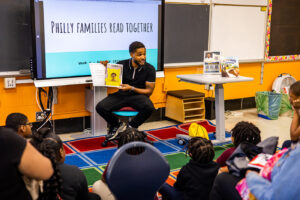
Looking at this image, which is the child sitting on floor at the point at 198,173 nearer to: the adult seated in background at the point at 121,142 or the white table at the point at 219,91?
the adult seated in background at the point at 121,142

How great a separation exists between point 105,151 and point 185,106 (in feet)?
5.59

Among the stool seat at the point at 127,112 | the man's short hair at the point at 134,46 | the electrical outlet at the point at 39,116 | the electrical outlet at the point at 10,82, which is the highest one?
the man's short hair at the point at 134,46

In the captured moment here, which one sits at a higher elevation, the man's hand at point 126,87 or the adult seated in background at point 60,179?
the man's hand at point 126,87

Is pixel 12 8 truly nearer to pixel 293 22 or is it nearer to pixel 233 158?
pixel 233 158

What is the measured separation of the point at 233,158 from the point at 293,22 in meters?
5.10

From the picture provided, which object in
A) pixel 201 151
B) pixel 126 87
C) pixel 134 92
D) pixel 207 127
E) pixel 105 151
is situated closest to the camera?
pixel 201 151

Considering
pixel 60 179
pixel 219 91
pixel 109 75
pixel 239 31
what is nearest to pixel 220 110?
pixel 219 91

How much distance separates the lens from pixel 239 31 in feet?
19.9

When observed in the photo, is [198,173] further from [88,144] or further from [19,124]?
[88,144]

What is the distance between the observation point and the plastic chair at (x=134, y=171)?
2.10 meters

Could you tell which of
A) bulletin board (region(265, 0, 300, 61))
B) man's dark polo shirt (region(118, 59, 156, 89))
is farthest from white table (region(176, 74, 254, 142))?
bulletin board (region(265, 0, 300, 61))

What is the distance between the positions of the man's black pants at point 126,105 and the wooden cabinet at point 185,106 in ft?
3.30

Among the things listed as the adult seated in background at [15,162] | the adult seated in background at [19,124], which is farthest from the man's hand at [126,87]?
the adult seated in background at [15,162]

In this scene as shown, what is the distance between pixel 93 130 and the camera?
15.9ft
